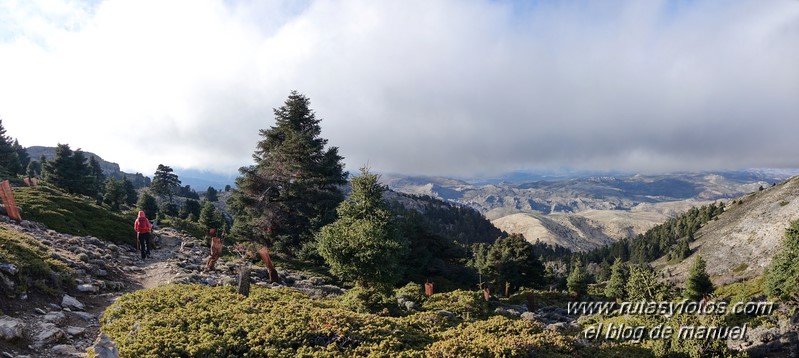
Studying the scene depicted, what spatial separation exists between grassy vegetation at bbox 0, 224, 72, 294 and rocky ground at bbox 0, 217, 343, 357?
36 centimetres

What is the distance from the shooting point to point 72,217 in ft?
95.3

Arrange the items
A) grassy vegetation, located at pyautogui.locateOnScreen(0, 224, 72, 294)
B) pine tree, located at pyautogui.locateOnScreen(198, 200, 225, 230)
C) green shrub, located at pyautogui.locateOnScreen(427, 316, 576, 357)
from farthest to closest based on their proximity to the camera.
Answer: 1. pine tree, located at pyautogui.locateOnScreen(198, 200, 225, 230)
2. grassy vegetation, located at pyautogui.locateOnScreen(0, 224, 72, 294)
3. green shrub, located at pyautogui.locateOnScreen(427, 316, 576, 357)

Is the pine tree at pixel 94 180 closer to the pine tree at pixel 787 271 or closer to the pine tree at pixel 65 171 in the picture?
the pine tree at pixel 65 171

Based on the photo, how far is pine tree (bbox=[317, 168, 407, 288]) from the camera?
21016 mm

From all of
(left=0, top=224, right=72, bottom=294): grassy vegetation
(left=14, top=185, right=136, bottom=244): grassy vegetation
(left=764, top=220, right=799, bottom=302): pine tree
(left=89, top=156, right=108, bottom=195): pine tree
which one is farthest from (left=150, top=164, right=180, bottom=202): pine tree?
(left=764, top=220, right=799, bottom=302): pine tree

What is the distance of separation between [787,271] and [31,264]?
54.6 metres

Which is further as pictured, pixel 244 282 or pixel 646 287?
pixel 646 287

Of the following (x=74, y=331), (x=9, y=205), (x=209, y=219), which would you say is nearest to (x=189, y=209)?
(x=209, y=219)

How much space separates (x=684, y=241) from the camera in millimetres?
134750

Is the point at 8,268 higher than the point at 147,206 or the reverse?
the reverse

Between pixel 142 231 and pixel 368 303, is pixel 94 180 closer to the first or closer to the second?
pixel 142 231

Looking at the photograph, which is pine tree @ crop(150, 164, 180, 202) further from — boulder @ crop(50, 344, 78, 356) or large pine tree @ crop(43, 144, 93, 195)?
boulder @ crop(50, 344, 78, 356)

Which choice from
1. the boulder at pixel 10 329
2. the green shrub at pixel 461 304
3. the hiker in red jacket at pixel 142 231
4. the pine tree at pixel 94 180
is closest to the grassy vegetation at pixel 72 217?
the hiker in red jacket at pixel 142 231

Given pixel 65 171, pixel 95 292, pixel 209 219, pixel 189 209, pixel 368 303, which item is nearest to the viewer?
pixel 95 292
